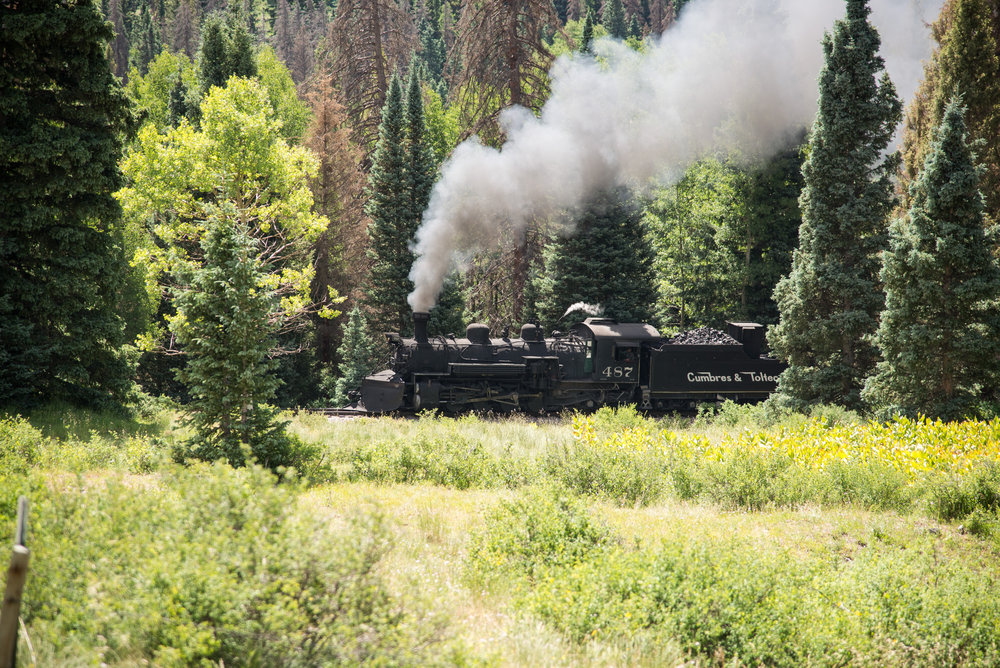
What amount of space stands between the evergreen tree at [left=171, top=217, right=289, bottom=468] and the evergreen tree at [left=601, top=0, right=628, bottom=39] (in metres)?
61.3

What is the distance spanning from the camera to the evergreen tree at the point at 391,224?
30047mm

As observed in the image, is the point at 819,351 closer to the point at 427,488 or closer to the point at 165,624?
the point at 427,488

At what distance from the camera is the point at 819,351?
19547mm

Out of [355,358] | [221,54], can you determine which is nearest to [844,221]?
[355,358]

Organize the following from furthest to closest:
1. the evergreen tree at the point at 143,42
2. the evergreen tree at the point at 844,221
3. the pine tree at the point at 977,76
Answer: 1. the evergreen tree at the point at 143,42
2. the evergreen tree at the point at 844,221
3. the pine tree at the point at 977,76

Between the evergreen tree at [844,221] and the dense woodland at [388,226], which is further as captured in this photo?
the evergreen tree at [844,221]

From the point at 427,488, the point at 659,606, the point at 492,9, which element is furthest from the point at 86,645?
the point at 492,9

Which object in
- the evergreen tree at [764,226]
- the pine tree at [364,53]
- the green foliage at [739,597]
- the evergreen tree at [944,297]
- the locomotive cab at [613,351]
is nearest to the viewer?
the green foliage at [739,597]

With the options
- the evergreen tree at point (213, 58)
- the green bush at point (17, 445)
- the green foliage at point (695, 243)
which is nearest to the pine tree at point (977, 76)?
the green foliage at point (695, 243)

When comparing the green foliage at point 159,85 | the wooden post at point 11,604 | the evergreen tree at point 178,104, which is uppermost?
the green foliage at point 159,85

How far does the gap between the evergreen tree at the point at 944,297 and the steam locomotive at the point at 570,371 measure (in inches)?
257

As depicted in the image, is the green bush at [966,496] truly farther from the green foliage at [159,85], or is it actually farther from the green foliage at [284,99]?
the green foliage at [159,85]

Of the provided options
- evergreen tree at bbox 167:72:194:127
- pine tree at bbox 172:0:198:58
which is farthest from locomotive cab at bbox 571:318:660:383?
pine tree at bbox 172:0:198:58

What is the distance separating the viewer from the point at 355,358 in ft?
91.6
